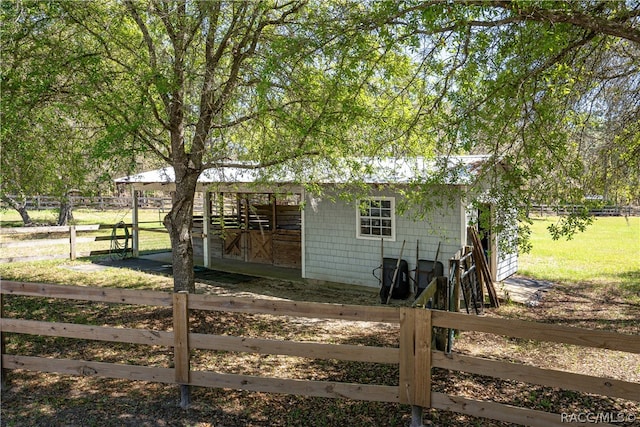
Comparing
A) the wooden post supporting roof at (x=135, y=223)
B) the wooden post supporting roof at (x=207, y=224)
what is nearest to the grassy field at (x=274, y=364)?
the wooden post supporting roof at (x=207, y=224)

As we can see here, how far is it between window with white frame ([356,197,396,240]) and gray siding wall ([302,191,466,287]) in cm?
13

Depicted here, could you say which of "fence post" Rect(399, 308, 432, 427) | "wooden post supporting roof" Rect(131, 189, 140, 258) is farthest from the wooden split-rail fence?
"wooden post supporting roof" Rect(131, 189, 140, 258)

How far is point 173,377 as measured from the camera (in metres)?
4.69

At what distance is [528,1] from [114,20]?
588 cm

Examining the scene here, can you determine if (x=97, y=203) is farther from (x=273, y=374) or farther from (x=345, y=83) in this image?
(x=273, y=374)

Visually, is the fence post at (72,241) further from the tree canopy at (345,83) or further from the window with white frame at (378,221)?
the window with white frame at (378,221)

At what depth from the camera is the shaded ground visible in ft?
14.9

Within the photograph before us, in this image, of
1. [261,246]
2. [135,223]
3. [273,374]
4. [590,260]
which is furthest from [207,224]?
[590,260]

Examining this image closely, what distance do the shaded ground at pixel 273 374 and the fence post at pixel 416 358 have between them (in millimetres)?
461

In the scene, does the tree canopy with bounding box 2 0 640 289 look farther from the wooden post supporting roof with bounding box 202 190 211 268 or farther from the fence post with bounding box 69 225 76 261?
the fence post with bounding box 69 225 76 261

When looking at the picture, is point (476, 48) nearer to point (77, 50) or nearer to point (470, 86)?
point (470, 86)

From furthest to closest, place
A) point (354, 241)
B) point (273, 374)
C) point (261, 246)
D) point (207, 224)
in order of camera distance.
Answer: point (261, 246)
point (207, 224)
point (354, 241)
point (273, 374)

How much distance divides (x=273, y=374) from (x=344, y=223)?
6.56 m

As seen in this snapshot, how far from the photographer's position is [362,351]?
431 centimetres
